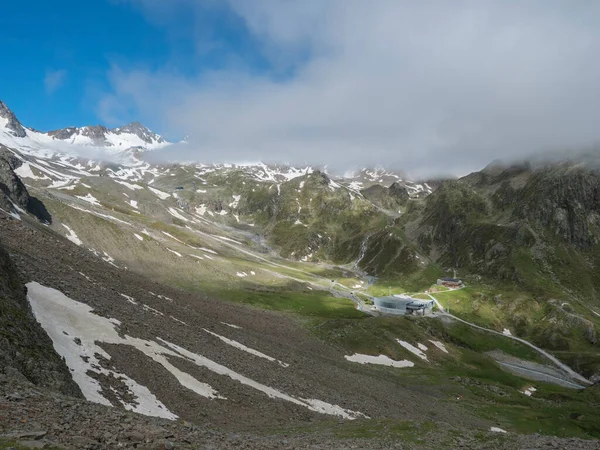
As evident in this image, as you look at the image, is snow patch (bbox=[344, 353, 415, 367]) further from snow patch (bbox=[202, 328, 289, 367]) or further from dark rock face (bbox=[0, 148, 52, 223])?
dark rock face (bbox=[0, 148, 52, 223])

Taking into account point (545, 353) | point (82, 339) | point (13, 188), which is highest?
point (13, 188)

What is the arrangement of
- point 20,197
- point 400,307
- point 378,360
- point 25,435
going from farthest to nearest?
point 400,307 < point 20,197 < point 378,360 < point 25,435

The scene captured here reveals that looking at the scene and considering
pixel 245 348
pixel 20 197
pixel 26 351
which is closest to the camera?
pixel 26 351

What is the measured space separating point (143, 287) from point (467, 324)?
13596 cm

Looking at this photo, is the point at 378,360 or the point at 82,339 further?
the point at 378,360

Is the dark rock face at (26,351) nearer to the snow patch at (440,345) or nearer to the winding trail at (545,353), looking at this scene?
the snow patch at (440,345)

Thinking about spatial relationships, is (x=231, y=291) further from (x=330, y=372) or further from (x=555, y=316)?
(x=555, y=316)

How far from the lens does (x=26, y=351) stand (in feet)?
85.8

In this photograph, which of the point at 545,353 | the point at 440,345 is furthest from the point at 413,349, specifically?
the point at 545,353

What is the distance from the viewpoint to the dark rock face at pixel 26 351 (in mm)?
24219

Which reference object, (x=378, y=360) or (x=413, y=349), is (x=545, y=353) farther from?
(x=378, y=360)

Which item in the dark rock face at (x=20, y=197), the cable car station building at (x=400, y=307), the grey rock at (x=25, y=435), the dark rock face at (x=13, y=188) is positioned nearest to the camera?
the grey rock at (x=25, y=435)

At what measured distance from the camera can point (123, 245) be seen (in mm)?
134375

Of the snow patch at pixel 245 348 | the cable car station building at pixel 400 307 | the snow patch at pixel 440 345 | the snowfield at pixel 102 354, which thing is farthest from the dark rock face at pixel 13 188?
the snow patch at pixel 440 345
